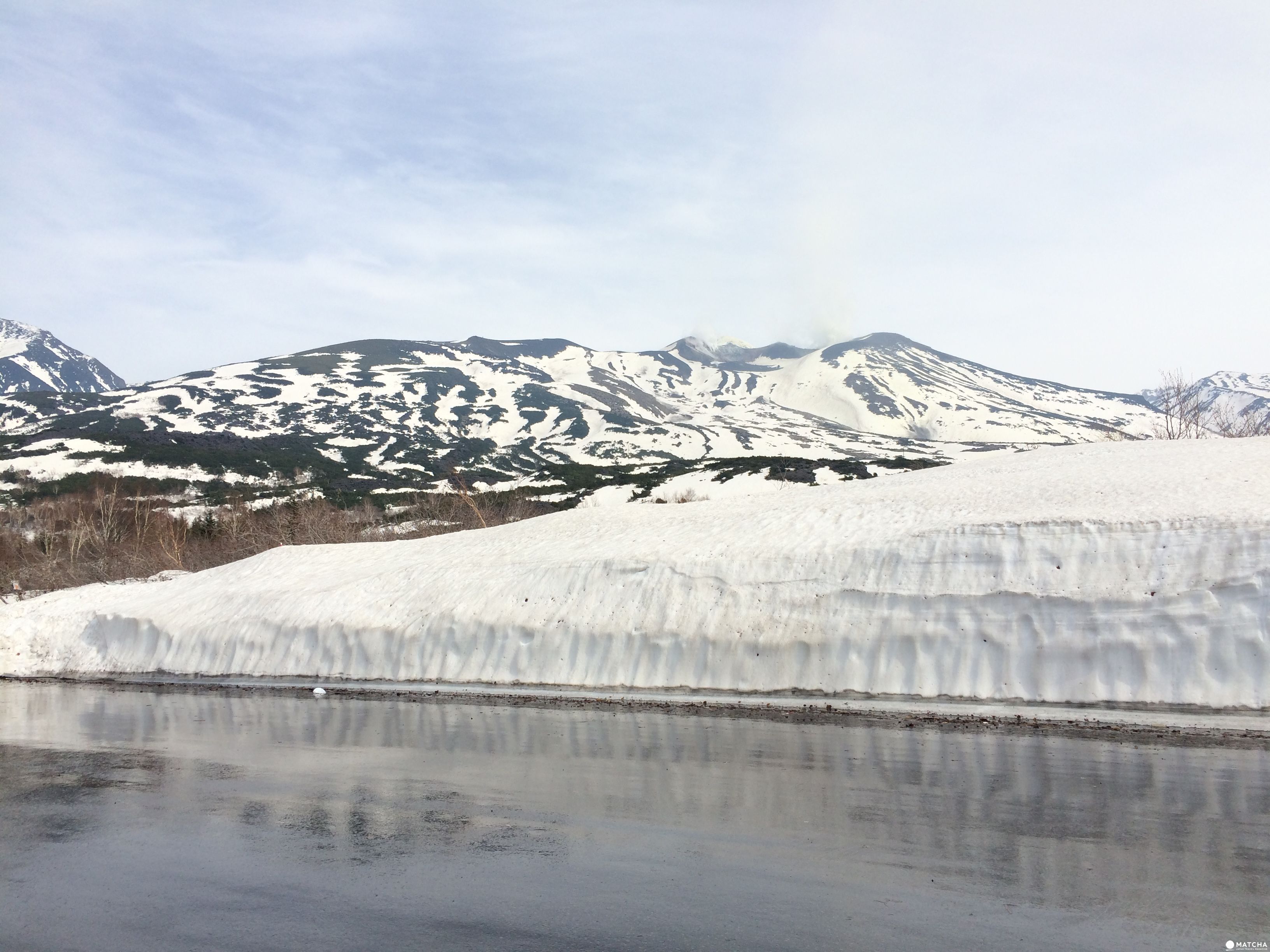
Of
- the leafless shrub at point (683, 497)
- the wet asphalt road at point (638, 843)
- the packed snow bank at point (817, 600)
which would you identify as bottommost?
the wet asphalt road at point (638, 843)

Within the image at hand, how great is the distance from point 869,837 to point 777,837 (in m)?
0.81

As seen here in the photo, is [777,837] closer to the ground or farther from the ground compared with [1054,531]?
closer to the ground

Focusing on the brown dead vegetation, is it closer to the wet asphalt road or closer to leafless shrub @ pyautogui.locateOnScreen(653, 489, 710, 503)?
leafless shrub @ pyautogui.locateOnScreen(653, 489, 710, 503)

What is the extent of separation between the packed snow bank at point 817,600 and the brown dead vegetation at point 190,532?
10.2 metres

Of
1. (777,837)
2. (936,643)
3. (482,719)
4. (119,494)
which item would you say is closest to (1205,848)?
(777,837)

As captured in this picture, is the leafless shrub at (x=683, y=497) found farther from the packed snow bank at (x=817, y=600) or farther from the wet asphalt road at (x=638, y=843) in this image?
the wet asphalt road at (x=638, y=843)

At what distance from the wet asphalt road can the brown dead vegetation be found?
83.7 ft

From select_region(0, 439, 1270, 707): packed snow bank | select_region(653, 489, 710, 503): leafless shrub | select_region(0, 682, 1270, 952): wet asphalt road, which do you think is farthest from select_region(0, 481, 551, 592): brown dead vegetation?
select_region(0, 682, 1270, 952): wet asphalt road

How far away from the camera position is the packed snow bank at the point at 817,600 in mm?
16688

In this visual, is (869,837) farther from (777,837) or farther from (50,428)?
(50,428)

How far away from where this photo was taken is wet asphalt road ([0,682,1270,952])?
670 centimetres

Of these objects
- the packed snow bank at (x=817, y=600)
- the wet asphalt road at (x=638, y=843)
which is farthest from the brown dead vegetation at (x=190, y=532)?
the wet asphalt road at (x=638, y=843)

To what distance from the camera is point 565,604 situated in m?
Answer: 21.9

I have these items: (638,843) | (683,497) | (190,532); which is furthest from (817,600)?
(683,497)
